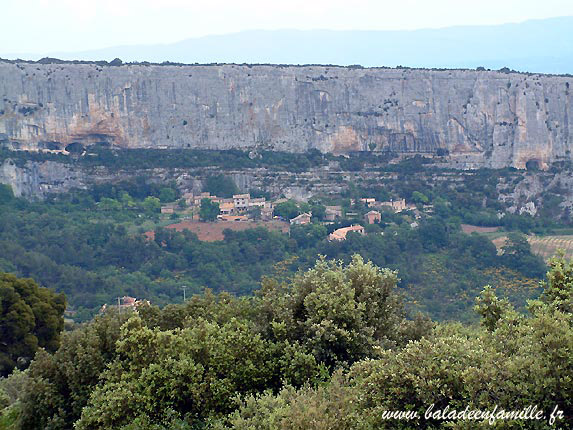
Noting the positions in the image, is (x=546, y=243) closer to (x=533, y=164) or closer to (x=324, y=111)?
(x=533, y=164)

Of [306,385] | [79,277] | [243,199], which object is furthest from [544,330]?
[243,199]

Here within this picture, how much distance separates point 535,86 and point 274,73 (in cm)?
1331

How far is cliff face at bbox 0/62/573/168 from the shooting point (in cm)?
4281

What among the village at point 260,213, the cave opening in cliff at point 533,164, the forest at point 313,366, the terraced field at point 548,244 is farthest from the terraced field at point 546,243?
the forest at point 313,366

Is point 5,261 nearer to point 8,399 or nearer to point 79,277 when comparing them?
point 79,277

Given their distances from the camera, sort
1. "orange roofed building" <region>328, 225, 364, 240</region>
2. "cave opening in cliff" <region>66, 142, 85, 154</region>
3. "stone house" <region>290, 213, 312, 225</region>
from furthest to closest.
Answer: "cave opening in cliff" <region>66, 142, 85, 154</region>, "stone house" <region>290, 213, 312, 225</region>, "orange roofed building" <region>328, 225, 364, 240</region>

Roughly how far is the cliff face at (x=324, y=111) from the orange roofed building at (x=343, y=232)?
357 inches

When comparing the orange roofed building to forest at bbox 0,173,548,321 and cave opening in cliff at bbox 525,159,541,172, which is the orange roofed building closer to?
forest at bbox 0,173,548,321

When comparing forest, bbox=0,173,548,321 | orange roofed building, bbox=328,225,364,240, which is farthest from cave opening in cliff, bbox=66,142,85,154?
orange roofed building, bbox=328,225,364,240

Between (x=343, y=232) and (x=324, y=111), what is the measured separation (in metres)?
10.8

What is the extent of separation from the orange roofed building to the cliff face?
9059mm

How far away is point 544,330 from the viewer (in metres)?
6.71

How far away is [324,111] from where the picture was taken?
4506cm

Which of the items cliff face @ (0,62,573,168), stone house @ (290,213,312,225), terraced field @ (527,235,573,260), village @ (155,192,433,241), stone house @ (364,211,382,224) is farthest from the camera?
cliff face @ (0,62,573,168)
